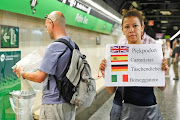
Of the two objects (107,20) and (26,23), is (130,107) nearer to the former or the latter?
(26,23)

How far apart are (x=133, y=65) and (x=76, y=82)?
2.03 feet

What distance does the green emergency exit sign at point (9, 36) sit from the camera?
3186 mm

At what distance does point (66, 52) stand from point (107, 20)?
7.15 meters

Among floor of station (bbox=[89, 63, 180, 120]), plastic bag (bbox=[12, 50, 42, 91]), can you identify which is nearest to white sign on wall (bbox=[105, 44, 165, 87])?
plastic bag (bbox=[12, 50, 42, 91])

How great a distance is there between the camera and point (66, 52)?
7.49ft

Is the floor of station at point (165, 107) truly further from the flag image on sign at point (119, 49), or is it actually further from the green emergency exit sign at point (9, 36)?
the flag image on sign at point (119, 49)

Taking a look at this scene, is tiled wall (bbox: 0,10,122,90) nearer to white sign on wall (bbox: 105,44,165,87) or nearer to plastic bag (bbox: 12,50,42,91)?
plastic bag (bbox: 12,50,42,91)

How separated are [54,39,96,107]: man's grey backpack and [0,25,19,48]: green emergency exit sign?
4.13ft

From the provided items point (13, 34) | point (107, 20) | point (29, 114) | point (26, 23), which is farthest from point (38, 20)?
point (107, 20)

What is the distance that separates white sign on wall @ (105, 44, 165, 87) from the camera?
6.32 ft

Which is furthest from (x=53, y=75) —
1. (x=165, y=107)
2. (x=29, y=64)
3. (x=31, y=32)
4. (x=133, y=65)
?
(x=165, y=107)

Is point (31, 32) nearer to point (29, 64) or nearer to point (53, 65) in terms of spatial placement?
point (29, 64)

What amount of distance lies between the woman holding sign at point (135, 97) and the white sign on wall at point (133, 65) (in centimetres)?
6

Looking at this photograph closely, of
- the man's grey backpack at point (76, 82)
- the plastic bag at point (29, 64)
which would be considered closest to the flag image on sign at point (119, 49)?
the man's grey backpack at point (76, 82)
